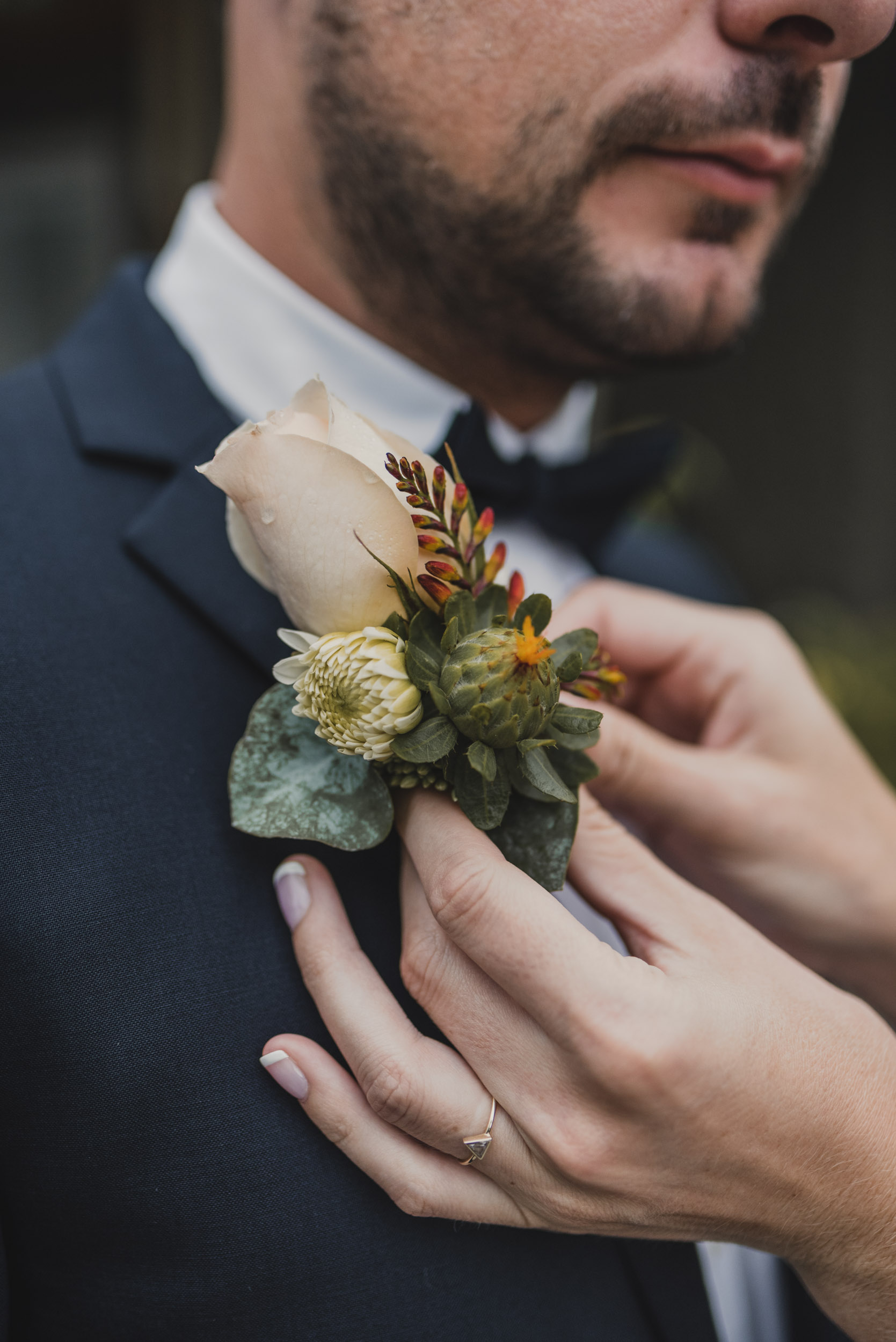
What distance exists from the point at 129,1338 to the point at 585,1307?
0.45 m

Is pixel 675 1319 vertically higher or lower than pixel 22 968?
lower

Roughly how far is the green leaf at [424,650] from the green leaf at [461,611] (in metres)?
0.02

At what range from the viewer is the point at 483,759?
0.76m

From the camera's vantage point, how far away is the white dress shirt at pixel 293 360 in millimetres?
1262

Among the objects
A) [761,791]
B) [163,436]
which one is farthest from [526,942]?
[163,436]

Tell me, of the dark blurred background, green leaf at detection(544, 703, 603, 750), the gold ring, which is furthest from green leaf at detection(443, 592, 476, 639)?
the dark blurred background

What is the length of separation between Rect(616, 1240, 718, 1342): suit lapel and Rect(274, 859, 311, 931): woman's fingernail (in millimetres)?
496

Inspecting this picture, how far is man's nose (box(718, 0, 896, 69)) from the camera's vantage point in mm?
1041

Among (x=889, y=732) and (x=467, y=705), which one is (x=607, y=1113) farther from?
(x=889, y=732)

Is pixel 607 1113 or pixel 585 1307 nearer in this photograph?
pixel 607 1113

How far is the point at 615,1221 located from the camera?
87 cm

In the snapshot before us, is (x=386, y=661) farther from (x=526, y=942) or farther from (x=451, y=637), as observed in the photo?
(x=526, y=942)

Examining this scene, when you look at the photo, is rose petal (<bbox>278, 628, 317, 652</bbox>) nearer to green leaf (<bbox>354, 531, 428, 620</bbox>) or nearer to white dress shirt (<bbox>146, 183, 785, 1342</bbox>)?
green leaf (<bbox>354, 531, 428, 620</bbox>)

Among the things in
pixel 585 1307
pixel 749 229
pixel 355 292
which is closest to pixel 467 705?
pixel 585 1307
